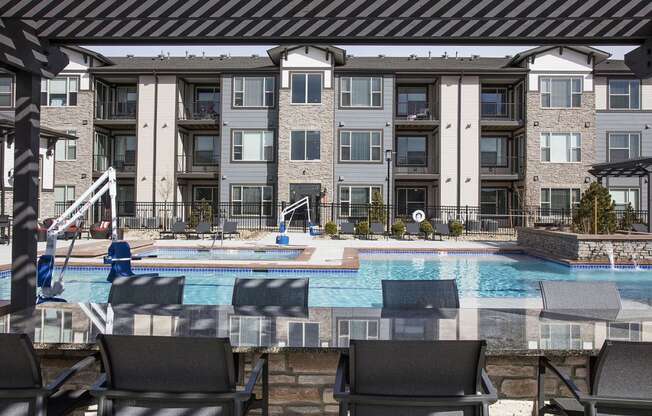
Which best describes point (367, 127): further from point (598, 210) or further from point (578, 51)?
point (598, 210)

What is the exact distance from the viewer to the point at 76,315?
355 centimetres

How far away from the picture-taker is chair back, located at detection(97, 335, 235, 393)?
2.30 meters

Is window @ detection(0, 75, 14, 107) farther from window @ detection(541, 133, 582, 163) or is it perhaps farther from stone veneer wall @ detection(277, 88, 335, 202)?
window @ detection(541, 133, 582, 163)

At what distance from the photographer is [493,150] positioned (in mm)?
27453

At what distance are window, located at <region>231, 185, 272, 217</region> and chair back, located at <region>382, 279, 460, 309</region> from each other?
72.4 ft

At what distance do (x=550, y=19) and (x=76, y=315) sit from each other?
439cm

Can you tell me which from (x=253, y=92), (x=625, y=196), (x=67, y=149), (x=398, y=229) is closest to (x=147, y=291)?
(x=398, y=229)

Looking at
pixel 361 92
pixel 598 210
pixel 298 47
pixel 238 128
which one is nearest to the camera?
pixel 598 210

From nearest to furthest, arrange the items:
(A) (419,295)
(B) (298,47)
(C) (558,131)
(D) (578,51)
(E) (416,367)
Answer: (E) (416,367), (A) (419,295), (B) (298,47), (C) (558,131), (D) (578,51)

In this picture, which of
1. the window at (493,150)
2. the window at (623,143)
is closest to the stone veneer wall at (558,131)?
the window at (623,143)

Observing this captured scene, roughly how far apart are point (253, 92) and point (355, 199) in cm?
764

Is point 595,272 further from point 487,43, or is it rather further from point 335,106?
point 335,106

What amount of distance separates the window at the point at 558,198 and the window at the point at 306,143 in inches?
456

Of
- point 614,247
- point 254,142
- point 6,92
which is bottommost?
point 614,247
